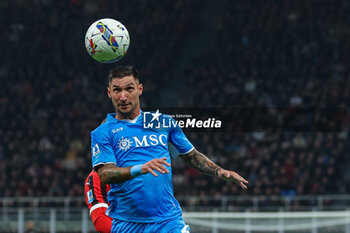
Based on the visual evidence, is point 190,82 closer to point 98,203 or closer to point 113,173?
point 98,203

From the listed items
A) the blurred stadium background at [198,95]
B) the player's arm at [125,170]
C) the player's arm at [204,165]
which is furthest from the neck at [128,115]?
the blurred stadium background at [198,95]

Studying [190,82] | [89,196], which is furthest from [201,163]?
[190,82]

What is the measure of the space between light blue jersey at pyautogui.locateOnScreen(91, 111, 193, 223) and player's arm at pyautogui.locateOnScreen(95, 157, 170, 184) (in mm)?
76

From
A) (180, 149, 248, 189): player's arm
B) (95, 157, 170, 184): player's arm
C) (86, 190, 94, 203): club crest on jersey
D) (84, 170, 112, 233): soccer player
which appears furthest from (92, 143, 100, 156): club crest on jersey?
(86, 190, 94, 203): club crest on jersey

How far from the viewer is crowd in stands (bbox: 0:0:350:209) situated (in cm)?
1892

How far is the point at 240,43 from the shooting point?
23953 mm

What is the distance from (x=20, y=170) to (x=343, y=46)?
11.6m

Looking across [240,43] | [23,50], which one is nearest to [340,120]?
[240,43]

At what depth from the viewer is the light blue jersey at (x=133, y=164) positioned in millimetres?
5305

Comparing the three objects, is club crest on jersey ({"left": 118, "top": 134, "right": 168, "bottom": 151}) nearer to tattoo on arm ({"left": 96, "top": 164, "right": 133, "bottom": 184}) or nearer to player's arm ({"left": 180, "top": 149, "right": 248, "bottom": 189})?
Result: tattoo on arm ({"left": 96, "top": 164, "right": 133, "bottom": 184})

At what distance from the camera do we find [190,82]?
76.6 feet

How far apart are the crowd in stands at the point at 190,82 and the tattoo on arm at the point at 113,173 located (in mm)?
12587

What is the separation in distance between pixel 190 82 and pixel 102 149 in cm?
1816

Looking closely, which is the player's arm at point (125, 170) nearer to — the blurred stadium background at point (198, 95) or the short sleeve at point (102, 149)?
the short sleeve at point (102, 149)
